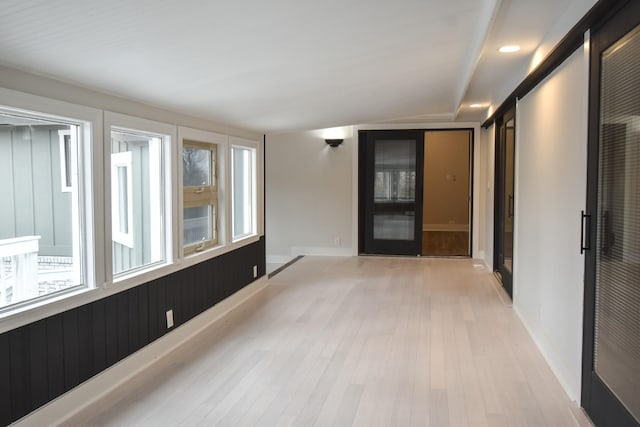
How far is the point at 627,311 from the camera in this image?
2338mm

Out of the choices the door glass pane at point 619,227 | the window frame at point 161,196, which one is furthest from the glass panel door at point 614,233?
the window frame at point 161,196

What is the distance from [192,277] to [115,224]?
1.14 metres

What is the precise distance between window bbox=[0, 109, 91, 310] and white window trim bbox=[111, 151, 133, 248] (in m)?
0.39

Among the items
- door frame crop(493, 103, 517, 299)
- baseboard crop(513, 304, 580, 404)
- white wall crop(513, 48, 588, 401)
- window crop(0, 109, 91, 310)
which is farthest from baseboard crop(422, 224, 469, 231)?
window crop(0, 109, 91, 310)

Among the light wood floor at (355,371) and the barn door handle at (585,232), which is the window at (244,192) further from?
the barn door handle at (585,232)

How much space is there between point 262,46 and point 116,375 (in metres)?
2.29

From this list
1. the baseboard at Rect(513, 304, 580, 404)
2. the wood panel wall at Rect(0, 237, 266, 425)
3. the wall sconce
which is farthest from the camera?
the wall sconce

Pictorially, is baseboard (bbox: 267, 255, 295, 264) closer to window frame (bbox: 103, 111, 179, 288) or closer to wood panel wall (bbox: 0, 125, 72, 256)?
window frame (bbox: 103, 111, 179, 288)

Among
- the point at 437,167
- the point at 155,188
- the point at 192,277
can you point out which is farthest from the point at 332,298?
the point at 437,167

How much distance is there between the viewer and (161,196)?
14.1ft

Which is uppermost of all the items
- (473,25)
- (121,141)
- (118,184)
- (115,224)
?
(473,25)

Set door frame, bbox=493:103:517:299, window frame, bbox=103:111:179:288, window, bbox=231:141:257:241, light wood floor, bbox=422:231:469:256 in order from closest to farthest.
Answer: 1. window frame, bbox=103:111:179:288
2. window, bbox=231:141:257:241
3. door frame, bbox=493:103:517:299
4. light wood floor, bbox=422:231:469:256

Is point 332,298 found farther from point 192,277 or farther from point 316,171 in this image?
point 316,171

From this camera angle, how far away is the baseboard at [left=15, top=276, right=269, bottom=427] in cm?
288
